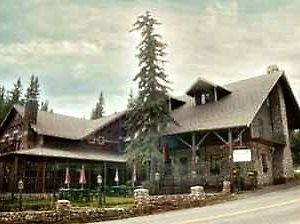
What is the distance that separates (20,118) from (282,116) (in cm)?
2261

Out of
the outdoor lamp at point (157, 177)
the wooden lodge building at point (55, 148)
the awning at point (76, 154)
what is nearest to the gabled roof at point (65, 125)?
the wooden lodge building at point (55, 148)

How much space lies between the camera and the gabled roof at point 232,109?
96.5 feet

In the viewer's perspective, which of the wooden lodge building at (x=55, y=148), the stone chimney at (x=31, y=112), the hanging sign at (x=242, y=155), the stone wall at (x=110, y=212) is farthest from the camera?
the stone chimney at (x=31, y=112)

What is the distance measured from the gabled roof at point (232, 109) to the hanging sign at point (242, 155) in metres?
1.75

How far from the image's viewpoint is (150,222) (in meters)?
15.4

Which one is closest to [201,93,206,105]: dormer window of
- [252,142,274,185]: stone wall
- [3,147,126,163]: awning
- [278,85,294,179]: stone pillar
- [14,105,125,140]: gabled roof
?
[252,142,274,185]: stone wall

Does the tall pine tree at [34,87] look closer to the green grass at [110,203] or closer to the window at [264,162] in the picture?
the window at [264,162]

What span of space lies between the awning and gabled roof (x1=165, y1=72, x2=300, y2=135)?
626 cm

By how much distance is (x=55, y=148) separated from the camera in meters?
34.8

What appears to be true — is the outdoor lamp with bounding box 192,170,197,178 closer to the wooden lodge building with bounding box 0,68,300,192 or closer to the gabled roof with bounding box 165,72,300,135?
the wooden lodge building with bounding box 0,68,300,192

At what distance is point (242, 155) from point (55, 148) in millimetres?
15596

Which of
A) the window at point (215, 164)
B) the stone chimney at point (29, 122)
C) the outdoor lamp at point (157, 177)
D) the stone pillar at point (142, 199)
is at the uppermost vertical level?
the stone chimney at point (29, 122)

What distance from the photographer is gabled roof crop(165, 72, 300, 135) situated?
29.4 m

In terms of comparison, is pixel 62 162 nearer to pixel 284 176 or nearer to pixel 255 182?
pixel 255 182
